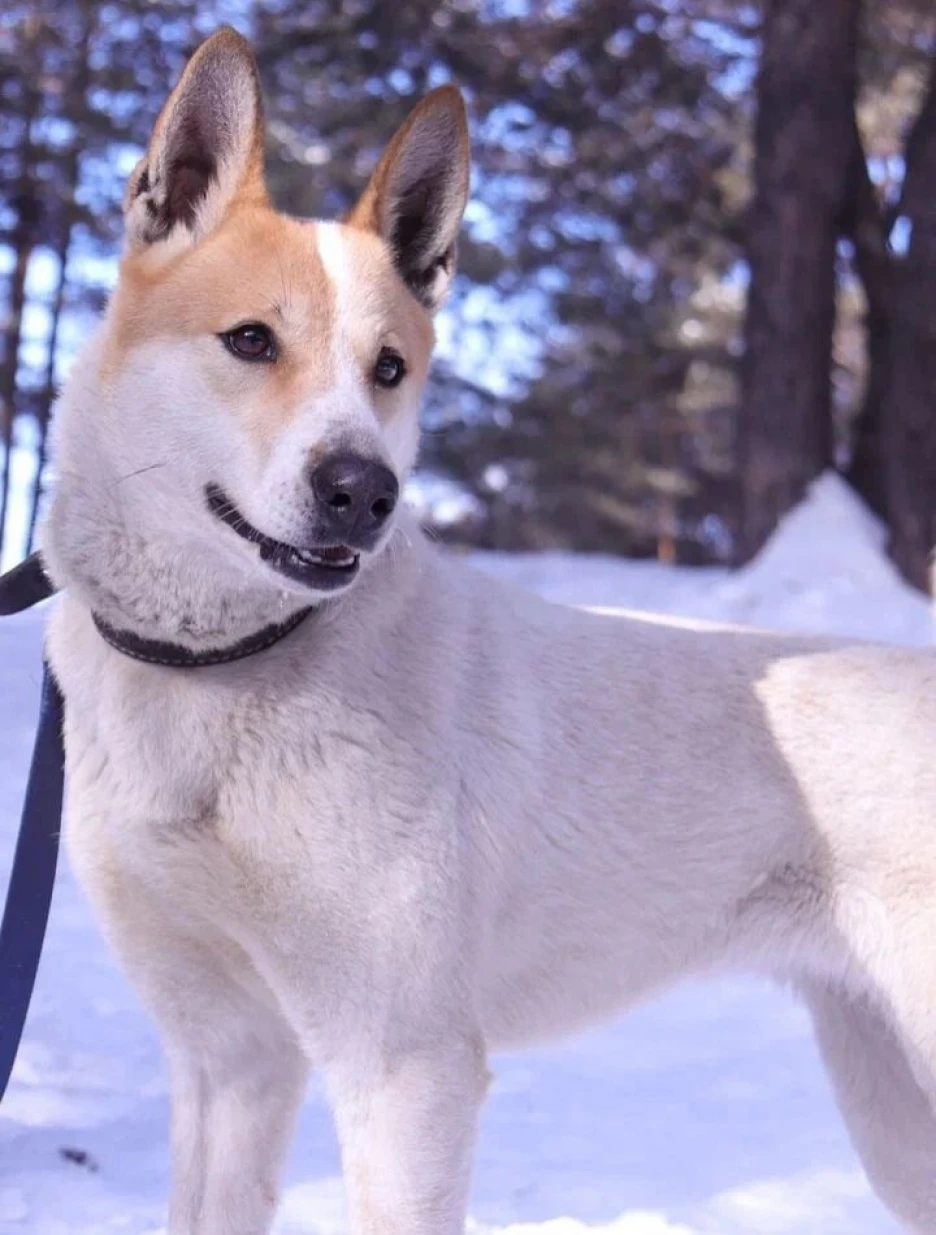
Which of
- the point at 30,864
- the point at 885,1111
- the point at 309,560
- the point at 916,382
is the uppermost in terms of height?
the point at 309,560

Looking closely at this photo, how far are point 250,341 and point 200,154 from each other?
471 mm

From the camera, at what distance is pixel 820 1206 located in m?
3.54

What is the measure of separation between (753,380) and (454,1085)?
8.64 m

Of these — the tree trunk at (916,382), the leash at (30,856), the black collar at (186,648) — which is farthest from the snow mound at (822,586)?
the black collar at (186,648)

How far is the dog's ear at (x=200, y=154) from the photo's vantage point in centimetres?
243

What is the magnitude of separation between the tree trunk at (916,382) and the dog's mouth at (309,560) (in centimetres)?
809

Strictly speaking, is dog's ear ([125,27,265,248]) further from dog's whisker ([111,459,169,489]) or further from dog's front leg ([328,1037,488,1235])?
dog's front leg ([328,1037,488,1235])

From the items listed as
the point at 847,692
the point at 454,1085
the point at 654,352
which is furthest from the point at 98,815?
the point at 654,352

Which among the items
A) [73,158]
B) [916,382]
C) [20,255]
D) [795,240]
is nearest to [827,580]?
[916,382]

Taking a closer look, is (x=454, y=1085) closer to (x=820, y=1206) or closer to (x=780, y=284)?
(x=820, y=1206)

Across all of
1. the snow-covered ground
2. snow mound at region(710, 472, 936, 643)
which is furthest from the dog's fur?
snow mound at region(710, 472, 936, 643)

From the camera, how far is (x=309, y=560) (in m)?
2.21

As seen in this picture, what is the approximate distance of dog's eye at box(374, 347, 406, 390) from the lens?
2432 millimetres

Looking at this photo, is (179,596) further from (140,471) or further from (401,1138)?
(401,1138)
